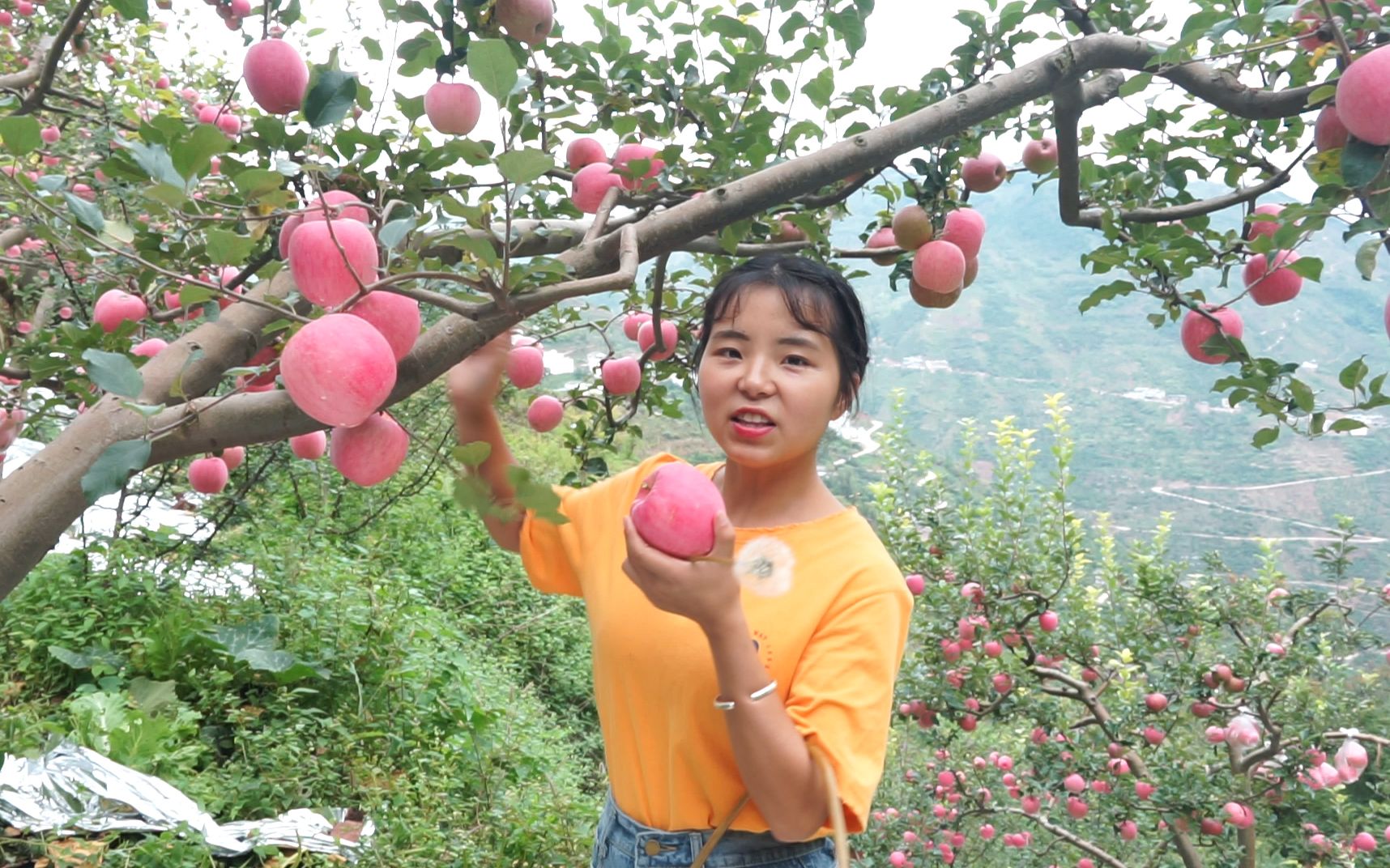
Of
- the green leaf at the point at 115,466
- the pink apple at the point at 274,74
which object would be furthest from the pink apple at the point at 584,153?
the green leaf at the point at 115,466

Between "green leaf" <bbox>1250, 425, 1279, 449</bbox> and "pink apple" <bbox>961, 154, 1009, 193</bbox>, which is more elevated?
"pink apple" <bbox>961, 154, 1009, 193</bbox>

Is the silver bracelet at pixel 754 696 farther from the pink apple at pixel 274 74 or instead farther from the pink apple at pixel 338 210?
the pink apple at pixel 274 74

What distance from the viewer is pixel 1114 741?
11.3 ft

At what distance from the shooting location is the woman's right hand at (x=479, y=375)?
1127 millimetres

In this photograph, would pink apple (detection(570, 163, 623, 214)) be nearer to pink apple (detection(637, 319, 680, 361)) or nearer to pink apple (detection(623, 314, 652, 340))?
pink apple (detection(637, 319, 680, 361))

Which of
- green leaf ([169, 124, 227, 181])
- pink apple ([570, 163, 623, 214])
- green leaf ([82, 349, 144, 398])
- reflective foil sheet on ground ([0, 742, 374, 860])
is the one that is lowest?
reflective foil sheet on ground ([0, 742, 374, 860])

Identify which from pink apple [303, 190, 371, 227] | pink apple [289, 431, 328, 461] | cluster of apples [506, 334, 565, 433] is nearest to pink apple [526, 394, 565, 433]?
cluster of apples [506, 334, 565, 433]

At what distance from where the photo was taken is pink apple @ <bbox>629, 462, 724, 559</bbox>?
0.86m

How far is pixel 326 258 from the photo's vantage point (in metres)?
0.86

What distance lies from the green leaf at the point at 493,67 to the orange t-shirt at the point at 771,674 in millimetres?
552

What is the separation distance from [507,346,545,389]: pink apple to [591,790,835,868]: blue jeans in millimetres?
884

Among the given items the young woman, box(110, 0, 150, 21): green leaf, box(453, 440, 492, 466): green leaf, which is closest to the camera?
box(453, 440, 492, 466): green leaf

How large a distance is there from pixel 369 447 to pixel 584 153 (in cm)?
103

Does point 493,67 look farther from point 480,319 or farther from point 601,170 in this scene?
point 601,170
